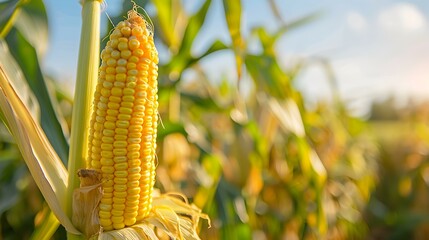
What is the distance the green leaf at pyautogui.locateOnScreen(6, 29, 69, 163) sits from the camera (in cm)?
136

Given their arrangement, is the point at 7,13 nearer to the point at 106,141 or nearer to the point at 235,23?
the point at 106,141

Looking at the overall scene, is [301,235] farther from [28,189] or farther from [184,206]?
[184,206]

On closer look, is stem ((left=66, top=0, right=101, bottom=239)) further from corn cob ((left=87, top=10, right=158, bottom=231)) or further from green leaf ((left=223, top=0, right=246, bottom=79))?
green leaf ((left=223, top=0, right=246, bottom=79))

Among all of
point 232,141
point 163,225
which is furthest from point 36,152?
point 232,141

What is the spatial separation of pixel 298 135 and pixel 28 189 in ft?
4.75

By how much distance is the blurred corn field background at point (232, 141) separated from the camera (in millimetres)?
1647

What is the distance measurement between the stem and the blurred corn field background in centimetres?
23

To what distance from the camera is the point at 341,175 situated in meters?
4.14

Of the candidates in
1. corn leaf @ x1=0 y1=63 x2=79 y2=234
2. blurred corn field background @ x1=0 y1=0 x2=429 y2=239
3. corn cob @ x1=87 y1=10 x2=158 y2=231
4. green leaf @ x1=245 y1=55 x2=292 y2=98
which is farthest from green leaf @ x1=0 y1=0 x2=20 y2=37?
green leaf @ x1=245 y1=55 x2=292 y2=98

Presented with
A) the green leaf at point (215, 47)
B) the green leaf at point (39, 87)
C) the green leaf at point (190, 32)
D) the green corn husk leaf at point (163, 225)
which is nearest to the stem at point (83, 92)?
the green corn husk leaf at point (163, 225)

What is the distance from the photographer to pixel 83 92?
1.12 m

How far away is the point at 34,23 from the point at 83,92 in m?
0.71

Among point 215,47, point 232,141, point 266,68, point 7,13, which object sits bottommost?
point 232,141

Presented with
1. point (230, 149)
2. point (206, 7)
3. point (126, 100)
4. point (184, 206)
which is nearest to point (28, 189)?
point (230, 149)
